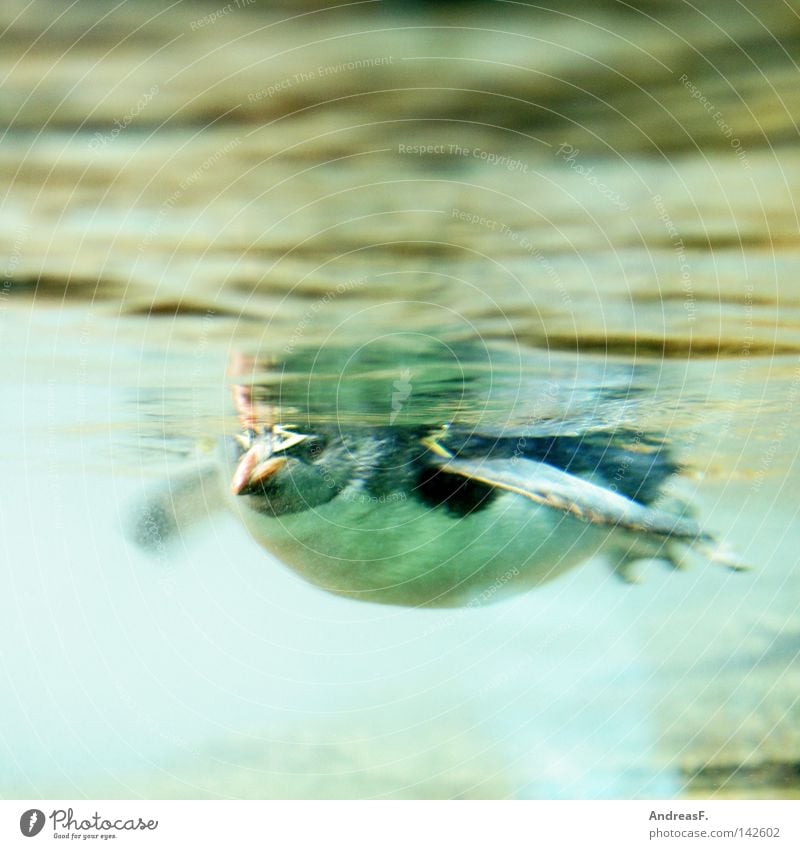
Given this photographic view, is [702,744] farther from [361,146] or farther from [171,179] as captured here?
[171,179]

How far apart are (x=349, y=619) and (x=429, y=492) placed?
0.18 m

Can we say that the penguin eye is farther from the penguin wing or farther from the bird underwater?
the penguin wing

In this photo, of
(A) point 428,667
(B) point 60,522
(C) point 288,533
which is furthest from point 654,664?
(B) point 60,522

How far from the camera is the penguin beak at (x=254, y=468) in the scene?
36.1 inches

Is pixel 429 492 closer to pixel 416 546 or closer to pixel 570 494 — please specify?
pixel 416 546

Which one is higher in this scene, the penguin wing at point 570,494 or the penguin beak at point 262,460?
the penguin beak at point 262,460

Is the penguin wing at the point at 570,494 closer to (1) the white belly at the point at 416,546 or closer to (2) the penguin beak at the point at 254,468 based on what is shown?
(1) the white belly at the point at 416,546

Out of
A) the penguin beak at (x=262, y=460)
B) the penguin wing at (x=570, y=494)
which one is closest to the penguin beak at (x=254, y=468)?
the penguin beak at (x=262, y=460)

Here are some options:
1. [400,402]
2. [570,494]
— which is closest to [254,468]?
[400,402]

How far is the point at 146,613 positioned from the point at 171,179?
520 mm

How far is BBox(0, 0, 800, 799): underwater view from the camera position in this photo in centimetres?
89

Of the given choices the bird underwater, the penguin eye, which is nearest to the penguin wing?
the bird underwater

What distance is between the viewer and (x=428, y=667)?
936mm

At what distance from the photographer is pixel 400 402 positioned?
3.03ft
